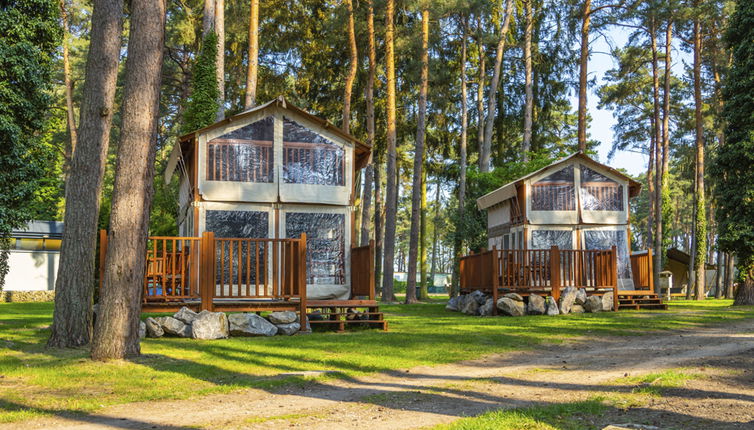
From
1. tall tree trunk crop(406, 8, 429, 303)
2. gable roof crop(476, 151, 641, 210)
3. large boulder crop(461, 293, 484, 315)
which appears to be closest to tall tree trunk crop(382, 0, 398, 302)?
tall tree trunk crop(406, 8, 429, 303)

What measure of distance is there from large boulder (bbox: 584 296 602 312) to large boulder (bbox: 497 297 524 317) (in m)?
1.89

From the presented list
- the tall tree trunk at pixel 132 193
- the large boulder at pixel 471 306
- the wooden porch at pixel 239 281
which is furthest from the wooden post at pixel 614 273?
the tall tree trunk at pixel 132 193

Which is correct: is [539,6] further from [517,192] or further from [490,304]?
[490,304]

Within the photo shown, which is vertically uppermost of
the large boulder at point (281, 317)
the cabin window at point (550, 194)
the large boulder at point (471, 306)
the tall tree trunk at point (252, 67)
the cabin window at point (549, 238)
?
the tall tree trunk at point (252, 67)

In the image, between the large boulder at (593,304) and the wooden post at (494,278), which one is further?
the large boulder at (593,304)

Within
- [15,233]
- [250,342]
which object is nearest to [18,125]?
[250,342]

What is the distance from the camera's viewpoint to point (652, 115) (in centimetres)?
3981

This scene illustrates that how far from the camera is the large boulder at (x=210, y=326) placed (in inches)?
467

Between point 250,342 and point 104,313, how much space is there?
2924 millimetres

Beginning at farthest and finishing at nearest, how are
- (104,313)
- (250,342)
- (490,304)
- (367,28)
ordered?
1. (367,28)
2. (490,304)
3. (250,342)
4. (104,313)

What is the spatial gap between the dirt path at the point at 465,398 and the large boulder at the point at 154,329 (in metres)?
5.32

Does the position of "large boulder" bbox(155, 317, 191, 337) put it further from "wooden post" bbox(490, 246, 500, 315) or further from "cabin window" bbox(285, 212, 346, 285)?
"wooden post" bbox(490, 246, 500, 315)

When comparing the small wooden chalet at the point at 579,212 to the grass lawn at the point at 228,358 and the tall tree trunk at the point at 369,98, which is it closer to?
the grass lawn at the point at 228,358

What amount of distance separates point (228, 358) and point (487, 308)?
10610 millimetres
